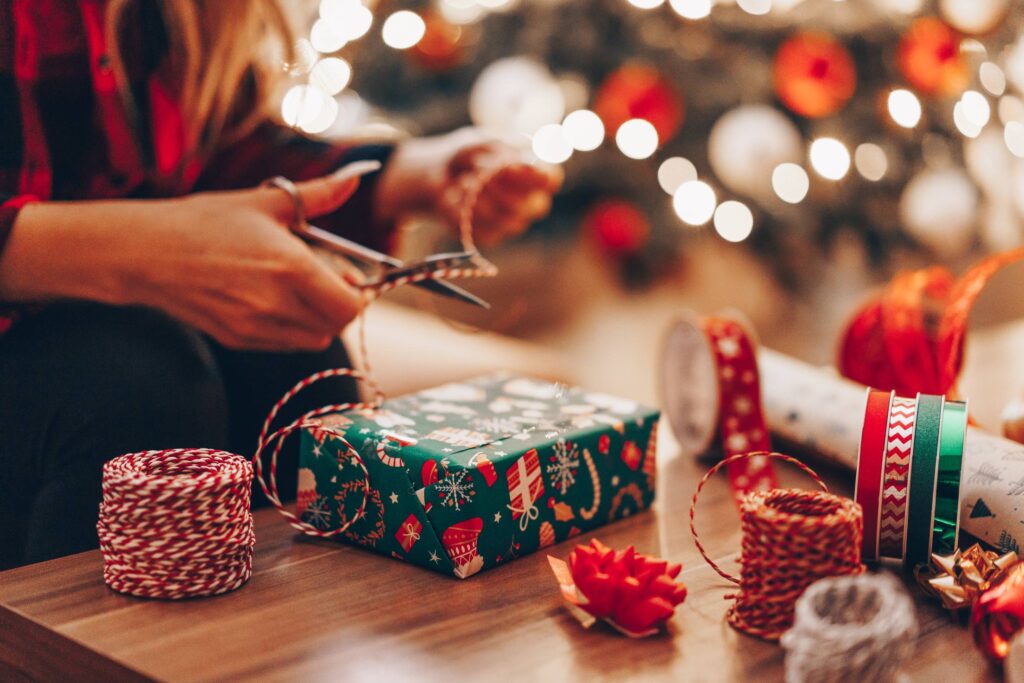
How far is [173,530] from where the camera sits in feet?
2.01

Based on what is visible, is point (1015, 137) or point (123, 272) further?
point (1015, 137)

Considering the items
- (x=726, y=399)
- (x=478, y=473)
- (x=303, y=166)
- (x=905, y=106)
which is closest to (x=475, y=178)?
(x=303, y=166)

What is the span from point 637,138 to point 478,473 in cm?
147

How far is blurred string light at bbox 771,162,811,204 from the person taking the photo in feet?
6.26

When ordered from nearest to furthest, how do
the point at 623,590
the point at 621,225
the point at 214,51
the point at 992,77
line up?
the point at 623,590
the point at 214,51
the point at 992,77
the point at 621,225

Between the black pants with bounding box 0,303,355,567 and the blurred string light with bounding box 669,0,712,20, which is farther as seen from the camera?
the blurred string light with bounding box 669,0,712,20

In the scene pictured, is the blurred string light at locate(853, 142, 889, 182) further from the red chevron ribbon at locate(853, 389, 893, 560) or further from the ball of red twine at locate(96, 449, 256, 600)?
the ball of red twine at locate(96, 449, 256, 600)

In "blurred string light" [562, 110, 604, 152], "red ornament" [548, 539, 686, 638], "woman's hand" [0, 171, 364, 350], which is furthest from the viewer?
"blurred string light" [562, 110, 604, 152]

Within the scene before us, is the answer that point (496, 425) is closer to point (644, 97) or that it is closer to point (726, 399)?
point (726, 399)

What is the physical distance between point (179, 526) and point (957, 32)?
4.93 ft

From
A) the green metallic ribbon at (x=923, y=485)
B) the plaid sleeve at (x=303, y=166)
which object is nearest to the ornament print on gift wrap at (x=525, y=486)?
A: the green metallic ribbon at (x=923, y=485)

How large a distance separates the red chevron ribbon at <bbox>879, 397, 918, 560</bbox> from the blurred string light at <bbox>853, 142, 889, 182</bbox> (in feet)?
4.29

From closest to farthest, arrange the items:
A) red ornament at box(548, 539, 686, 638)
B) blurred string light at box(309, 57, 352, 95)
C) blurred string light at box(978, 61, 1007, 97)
Answer: 1. red ornament at box(548, 539, 686, 638)
2. blurred string light at box(978, 61, 1007, 97)
3. blurred string light at box(309, 57, 352, 95)

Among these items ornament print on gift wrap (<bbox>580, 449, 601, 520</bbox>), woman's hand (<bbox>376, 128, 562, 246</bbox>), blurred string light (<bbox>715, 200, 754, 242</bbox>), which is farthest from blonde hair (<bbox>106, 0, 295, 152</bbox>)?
blurred string light (<bbox>715, 200, 754, 242</bbox>)
